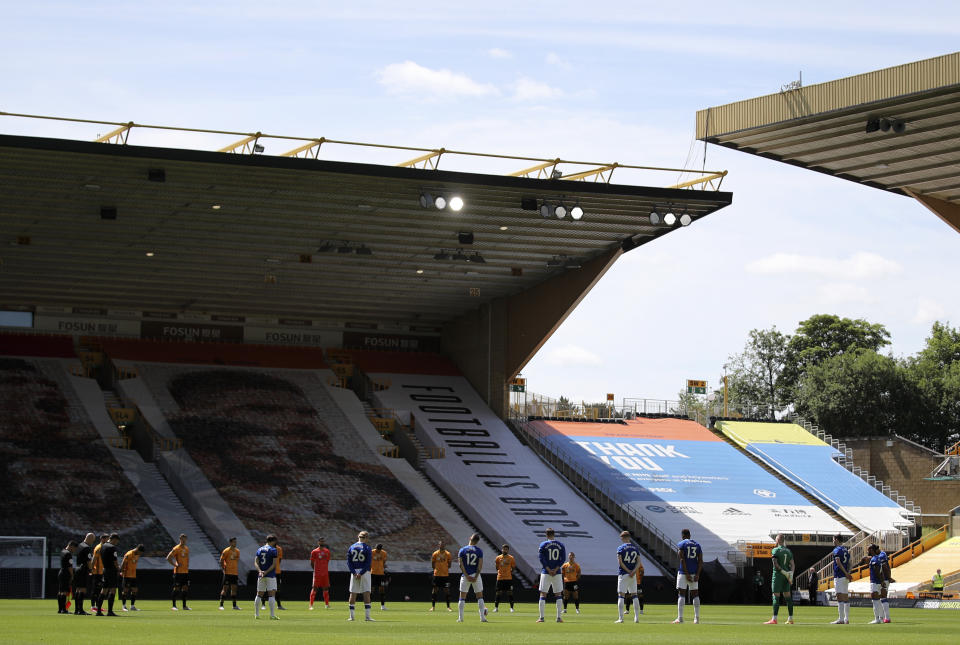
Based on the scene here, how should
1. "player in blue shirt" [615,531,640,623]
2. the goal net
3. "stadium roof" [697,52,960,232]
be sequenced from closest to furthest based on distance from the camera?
"player in blue shirt" [615,531,640,623]
"stadium roof" [697,52,960,232]
the goal net

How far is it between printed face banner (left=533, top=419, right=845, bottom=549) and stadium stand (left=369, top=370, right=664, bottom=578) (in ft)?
6.16

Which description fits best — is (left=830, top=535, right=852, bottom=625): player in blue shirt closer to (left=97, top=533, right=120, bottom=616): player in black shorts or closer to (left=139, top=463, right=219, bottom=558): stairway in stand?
(left=97, top=533, right=120, bottom=616): player in black shorts

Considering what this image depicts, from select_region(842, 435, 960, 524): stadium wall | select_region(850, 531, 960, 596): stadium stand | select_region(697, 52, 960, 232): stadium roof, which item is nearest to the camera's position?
select_region(697, 52, 960, 232): stadium roof

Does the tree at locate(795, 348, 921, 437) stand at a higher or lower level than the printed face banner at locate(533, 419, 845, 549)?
higher

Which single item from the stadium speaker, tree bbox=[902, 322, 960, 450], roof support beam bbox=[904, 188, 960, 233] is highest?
the stadium speaker

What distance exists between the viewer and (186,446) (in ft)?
136

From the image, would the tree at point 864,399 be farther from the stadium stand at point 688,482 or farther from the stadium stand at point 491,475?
the stadium stand at point 491,475

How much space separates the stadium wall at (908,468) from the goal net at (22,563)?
1254 inches

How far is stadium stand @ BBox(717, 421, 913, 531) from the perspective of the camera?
46.3m

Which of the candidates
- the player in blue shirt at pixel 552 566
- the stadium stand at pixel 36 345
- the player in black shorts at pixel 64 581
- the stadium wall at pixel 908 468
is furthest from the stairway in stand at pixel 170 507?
the stadium wall at pixel 908 468

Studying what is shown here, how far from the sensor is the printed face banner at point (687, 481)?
43.2 meters

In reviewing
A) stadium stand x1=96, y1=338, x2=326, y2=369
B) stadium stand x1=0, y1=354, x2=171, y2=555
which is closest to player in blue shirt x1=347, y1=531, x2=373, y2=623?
stadium stand x1=0, y1=354, x2=171, y2=555

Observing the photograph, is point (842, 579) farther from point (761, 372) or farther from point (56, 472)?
point (761, 372)

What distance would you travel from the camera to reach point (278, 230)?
38594 millimetres
